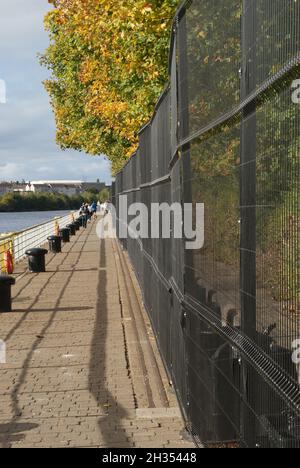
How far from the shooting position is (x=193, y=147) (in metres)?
5.07

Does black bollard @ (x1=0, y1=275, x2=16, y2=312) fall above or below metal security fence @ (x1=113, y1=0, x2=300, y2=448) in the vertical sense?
below

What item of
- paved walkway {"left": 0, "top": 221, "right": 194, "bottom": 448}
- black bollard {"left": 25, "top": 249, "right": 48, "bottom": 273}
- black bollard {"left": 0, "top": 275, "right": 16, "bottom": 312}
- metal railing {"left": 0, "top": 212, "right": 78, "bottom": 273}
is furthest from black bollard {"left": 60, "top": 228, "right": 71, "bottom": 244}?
black bollard {"left": 0, "top": 275, "right": 16, "bottom": 312}

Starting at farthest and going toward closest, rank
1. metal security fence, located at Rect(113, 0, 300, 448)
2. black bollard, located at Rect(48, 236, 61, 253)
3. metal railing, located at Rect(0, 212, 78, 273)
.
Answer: black bollard, located at Rect(48, 236, 61, 253) < metal railing, located at Rect(0, 212, 78, 273) < metal security fence, located at Rect(113, 0, 300, 448)

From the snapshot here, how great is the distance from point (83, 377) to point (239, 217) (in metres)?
4.80

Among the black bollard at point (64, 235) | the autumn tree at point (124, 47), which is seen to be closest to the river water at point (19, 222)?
the black bollard at point (64, 235)

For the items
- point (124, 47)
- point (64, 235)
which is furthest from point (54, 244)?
point (124, 47)

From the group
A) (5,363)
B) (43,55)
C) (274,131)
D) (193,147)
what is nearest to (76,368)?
(5,363)

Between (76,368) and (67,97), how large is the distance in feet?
113

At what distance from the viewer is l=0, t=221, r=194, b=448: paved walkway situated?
5.94 meters

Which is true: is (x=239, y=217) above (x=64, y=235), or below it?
above

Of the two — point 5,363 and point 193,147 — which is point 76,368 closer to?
point 5,363

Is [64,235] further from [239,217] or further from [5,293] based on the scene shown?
[239,217]

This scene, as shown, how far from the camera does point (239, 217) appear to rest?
3529 mm

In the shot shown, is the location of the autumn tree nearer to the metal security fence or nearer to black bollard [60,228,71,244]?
black bollard [60,228,71,244]
